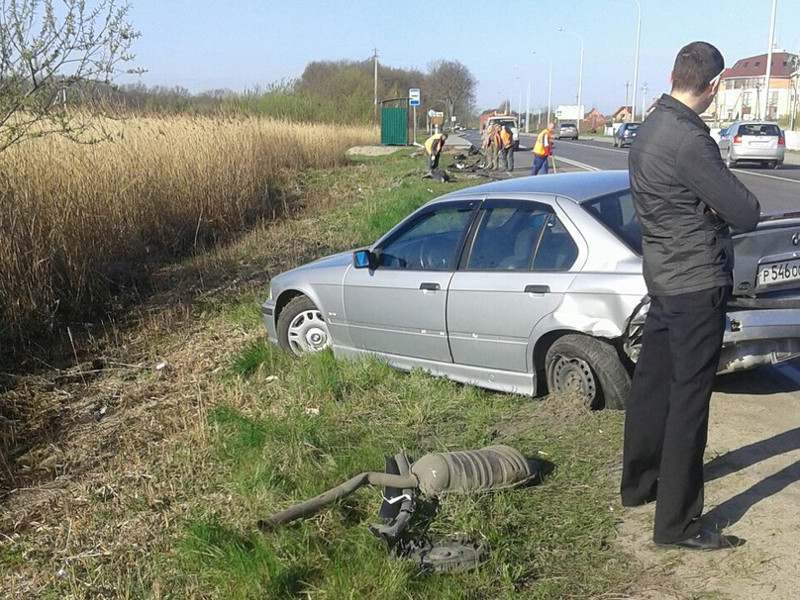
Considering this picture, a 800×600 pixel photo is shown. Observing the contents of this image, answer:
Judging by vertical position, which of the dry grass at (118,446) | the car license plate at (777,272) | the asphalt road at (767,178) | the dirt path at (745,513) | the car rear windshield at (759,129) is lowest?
the dry grass at (118,446)

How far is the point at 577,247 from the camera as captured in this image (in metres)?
5.25

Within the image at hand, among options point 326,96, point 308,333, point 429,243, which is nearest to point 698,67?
point 429,243

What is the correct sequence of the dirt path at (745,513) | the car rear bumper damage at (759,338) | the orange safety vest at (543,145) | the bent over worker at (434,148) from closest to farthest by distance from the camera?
the dirt path at (745,513) → the car rear bumper damage at (759,338) → the orange safety vest at (543,145) → the bent over worker at (434,148)

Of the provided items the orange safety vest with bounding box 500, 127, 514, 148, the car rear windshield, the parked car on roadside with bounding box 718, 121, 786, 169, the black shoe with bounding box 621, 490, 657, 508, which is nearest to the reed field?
the black shoe with bounding box 621, 490, 657, 508

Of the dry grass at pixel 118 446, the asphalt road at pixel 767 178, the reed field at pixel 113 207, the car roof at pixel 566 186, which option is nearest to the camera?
the dry grass at pixel 118 446

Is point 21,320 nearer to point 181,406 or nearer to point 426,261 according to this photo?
point 181,406

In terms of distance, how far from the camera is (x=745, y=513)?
12.7ft

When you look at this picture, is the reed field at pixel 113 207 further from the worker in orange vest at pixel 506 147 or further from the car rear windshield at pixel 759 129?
the car rear windshield at pixel 759 129

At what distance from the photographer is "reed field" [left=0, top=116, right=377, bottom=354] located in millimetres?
9258

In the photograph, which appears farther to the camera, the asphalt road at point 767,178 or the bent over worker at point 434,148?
the bent over worker at point 434,148

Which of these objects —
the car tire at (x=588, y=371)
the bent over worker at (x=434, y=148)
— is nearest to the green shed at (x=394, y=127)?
the bent over worker at (x=434, y=148)

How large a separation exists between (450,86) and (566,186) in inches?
3688

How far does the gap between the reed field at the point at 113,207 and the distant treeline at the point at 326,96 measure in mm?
738

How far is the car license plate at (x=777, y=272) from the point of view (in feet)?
16.8
